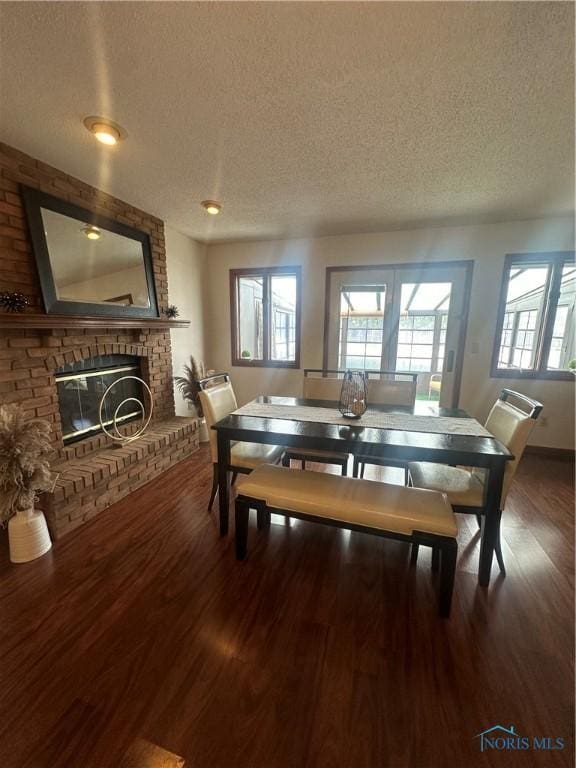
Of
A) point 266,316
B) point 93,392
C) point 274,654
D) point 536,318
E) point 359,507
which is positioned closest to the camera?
point 274,654

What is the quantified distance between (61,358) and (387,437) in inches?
90.4

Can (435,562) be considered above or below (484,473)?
below

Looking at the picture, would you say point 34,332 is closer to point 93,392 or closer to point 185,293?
point 93,392

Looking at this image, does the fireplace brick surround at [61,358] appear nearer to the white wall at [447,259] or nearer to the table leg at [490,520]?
the white wall at [447,259]

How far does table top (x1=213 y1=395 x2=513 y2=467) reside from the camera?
148cm

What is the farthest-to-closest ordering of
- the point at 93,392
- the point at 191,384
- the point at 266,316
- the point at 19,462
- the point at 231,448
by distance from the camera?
1. the point at 266,316
2. the point at 191,384
3. the point at 93,392
4. the point at 231,448
5. the point at 19,462

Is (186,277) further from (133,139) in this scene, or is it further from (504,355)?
(504,355)

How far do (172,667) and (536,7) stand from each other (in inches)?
109

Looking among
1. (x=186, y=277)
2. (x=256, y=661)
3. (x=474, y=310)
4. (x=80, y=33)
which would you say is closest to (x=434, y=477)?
(x=256, y=661)

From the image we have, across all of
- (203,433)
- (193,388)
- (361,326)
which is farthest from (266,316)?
(203,433)

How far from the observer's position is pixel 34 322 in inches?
72.4

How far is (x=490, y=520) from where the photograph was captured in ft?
4.94

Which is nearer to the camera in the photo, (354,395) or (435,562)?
(435,562)

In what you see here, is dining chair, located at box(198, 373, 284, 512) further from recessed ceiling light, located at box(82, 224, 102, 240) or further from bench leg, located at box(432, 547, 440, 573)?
recessed ceiling light, located at box(82, 224, 102, 240)
